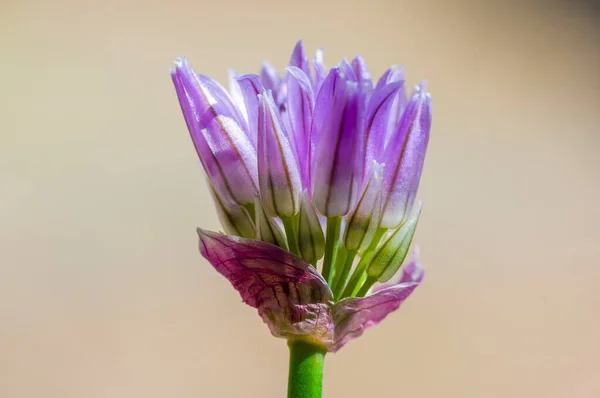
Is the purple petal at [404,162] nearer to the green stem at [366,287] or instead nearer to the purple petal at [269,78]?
the green stem at [366,287]

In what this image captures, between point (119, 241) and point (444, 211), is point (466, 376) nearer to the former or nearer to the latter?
point (444, 211)

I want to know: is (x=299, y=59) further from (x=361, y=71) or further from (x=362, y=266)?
(x=362, y=266)

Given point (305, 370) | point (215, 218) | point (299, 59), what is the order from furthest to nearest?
point (215, 218) → point (299, 59) → point (305, 370)

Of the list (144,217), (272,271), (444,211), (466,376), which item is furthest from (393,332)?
(272,271)

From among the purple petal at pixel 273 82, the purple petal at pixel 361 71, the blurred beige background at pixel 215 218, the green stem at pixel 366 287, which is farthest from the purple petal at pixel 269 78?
the blurred beige background at pixel 215 218

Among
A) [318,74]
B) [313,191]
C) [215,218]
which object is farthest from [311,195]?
[215,218]

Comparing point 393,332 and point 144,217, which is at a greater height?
point 144,217
